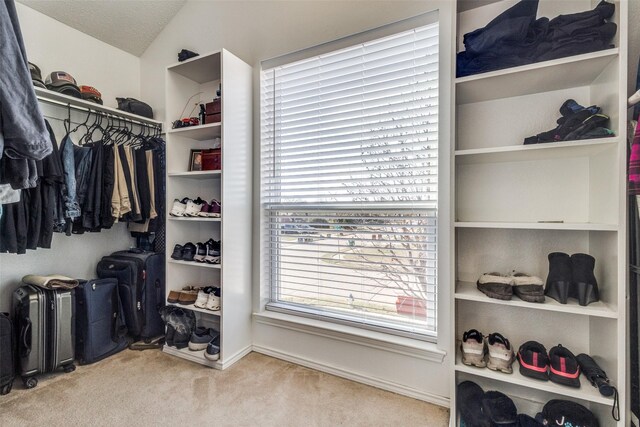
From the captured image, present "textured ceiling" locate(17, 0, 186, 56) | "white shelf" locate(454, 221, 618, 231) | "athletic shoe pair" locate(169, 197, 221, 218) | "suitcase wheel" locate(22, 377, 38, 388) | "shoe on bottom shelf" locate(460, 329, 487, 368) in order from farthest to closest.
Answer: "textured ceiling" locate(17, 0, 186, 56), "athletic shoe pair" locate(169, 197, 221, 218), "suitcase wheel" locate(22, 377, 38, 388), "shoe on bottom shelf" locate(460, 329, 487, 368), "white shelf" locate(454, 221, 618, 231)

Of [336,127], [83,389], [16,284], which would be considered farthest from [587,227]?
[16,284]

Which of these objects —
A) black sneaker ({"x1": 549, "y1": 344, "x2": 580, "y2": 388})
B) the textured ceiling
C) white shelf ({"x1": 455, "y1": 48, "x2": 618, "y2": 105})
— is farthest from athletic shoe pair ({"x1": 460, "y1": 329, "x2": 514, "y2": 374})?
the textured ceiling

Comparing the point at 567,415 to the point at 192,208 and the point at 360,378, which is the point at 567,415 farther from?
the point at 192,208

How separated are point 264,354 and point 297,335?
1.12ft

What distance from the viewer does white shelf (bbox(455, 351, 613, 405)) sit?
118 cm

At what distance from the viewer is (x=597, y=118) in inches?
47.5

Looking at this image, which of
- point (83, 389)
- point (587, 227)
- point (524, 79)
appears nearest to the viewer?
point (587, 227)

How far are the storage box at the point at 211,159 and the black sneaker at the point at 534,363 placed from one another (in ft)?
6.78

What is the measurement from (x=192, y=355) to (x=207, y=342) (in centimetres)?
12

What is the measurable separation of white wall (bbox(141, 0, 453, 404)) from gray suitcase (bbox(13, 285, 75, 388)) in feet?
4.00

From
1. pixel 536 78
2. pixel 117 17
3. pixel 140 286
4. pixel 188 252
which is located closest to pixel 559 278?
pixel 536 78

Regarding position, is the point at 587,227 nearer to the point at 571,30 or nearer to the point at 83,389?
the point at 571,30

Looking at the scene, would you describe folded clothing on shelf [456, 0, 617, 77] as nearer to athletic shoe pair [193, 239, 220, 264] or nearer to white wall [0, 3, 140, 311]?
athletic shoe pair [193, 239, 220, 264]

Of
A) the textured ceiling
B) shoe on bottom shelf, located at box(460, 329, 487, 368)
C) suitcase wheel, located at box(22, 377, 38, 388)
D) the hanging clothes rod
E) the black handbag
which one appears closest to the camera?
shoe on bottom shelf, located at box(460, 329, 487, 368)
